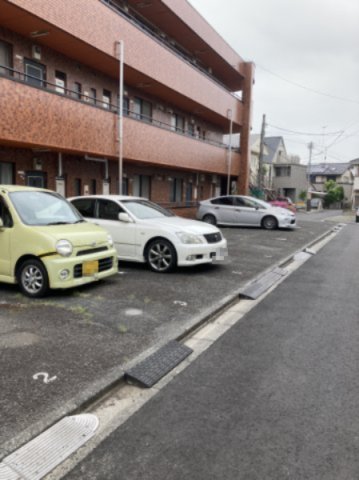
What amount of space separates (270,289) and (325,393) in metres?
4.03

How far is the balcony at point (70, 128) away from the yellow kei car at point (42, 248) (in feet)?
11.5

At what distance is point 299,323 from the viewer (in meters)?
5.53

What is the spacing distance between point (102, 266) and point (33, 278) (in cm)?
110

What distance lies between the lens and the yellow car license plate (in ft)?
20.6

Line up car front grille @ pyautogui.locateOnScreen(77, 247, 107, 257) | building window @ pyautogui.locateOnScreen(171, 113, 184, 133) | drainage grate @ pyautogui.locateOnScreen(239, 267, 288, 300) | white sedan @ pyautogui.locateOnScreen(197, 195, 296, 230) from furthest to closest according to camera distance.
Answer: building window @ pyautogui.locateOnScreen(171, 113, 184, 133) < white sedan @ pyautogui.locateOnScreen(197, 195, 296, 230) < drainage grate @ pyautogui.locateOnScreen(239, 267, 288, 300) < car front grille @ pyautogui.locateOnScreen(77, 247, 107, 257)

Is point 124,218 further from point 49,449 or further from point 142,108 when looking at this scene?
point 142,108

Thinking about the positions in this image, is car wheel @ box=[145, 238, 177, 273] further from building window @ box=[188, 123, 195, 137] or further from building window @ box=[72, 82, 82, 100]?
building window @ box=[188, 123, 195, 137]

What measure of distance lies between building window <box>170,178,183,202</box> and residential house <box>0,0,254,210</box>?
0.10 m

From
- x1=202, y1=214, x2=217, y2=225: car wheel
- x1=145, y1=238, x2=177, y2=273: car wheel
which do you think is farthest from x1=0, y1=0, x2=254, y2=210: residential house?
x1=145, y1=238, x2=177, y2=273: car wheel

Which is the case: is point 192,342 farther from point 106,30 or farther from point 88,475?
point 106,30

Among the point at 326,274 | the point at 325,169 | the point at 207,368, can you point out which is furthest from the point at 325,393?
the point at 325,169

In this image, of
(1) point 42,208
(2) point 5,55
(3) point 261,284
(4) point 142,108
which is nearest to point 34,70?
(2) point 5,55

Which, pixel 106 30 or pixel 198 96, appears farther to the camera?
pixel 198 96

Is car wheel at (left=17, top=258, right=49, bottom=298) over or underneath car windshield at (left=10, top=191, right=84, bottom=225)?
underneath
